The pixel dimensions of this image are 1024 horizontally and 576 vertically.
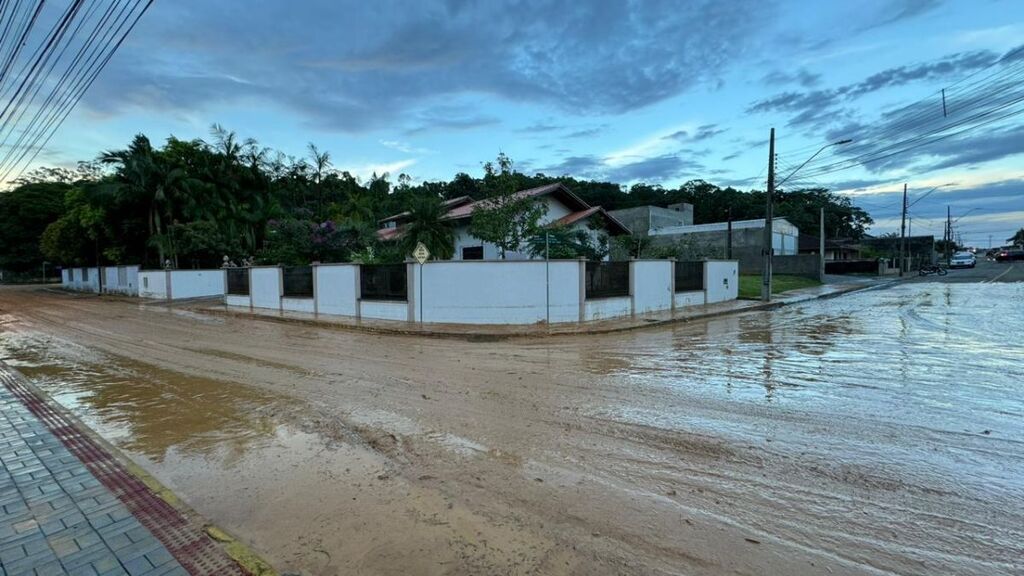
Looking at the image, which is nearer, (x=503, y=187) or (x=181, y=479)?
(x=181, y=479)

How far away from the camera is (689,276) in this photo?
21531 millimetres

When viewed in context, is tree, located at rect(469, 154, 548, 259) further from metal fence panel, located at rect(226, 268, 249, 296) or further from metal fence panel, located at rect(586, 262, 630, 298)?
metal fence panel, located at rect(226, 268, 249, 296)

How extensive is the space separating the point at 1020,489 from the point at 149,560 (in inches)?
255

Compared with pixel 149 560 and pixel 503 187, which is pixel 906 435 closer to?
pixel 149 560

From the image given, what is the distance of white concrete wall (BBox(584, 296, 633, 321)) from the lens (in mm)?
16547

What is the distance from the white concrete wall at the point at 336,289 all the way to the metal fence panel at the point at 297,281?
644 millimetres

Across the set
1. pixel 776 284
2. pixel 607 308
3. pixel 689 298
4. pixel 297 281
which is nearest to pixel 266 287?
pixel 297 281

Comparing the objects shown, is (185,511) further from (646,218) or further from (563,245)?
(646,218)

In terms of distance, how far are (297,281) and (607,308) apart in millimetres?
13509

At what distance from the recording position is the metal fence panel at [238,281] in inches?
981

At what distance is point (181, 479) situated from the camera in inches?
173

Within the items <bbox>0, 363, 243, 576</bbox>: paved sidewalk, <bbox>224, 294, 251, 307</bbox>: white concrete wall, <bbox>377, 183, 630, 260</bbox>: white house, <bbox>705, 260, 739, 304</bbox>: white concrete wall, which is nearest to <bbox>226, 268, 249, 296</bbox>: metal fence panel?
<bbox>224, 294, 251, 307</bbox>: white concrete wall

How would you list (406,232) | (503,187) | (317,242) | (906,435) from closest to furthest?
(906,435) → (503,187) → (406,232) → (317,242)

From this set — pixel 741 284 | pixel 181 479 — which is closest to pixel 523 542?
pixel 181 479
